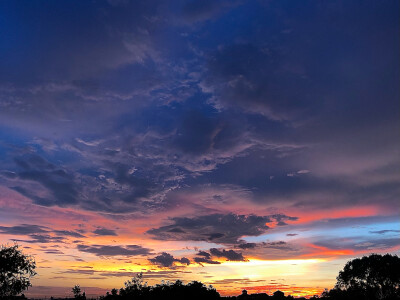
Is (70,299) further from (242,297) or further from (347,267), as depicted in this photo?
(347,267)

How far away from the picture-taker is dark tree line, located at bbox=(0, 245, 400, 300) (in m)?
67.3

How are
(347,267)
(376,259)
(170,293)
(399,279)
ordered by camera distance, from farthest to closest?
(347,267), (376,259), (399,279), (170,293)

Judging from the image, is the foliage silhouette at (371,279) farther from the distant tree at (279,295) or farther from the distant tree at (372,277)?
the distant tree at (279,295)

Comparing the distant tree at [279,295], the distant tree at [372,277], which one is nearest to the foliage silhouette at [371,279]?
the distant tree at [372,277]

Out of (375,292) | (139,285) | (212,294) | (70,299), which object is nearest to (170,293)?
(212,294)

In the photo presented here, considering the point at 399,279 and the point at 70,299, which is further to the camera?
the point at 70,299

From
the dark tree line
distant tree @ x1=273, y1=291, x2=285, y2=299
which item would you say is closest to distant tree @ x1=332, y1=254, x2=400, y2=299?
the dark tree line

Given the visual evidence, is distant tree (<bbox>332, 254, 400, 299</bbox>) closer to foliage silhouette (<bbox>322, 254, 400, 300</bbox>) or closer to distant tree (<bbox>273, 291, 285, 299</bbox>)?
foliage silhouette (<bbox>322, 254, 400, 300</bbox>)

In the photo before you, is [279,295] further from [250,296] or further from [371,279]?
[371,279]

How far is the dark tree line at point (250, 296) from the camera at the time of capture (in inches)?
2650

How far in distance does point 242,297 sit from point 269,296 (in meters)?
11.7

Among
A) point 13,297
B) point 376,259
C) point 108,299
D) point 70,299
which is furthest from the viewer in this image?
point 70,299

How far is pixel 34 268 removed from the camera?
73.1 metres

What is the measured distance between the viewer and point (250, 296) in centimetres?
12781
